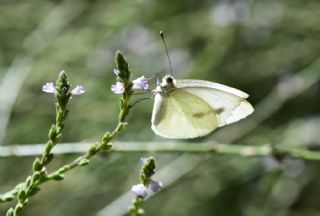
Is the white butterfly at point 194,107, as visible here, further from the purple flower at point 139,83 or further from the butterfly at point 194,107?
the purple flower at point 139,83

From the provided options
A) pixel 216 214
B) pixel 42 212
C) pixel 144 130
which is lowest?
pixel 216 214

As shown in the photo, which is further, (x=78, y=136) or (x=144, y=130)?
(x=78, y=136)

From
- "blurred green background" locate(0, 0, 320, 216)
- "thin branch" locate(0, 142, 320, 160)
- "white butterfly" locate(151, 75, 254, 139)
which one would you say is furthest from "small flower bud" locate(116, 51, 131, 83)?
"blurred green background" locate(0, 0, 320, 216)

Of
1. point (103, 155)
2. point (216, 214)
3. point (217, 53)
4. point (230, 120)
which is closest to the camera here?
point (230, 120)

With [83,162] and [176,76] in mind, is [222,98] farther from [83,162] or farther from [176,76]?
[176,76]

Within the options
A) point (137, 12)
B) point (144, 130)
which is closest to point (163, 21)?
point (137, 12)

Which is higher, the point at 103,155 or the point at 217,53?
the point at 217,53

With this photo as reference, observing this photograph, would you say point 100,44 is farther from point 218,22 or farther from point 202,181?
point 202,181

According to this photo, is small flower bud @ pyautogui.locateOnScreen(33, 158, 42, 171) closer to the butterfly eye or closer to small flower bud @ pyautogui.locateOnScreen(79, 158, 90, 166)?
small flower bud @ pyautogui.locateOnScreen(79, 158, 90, 166)
